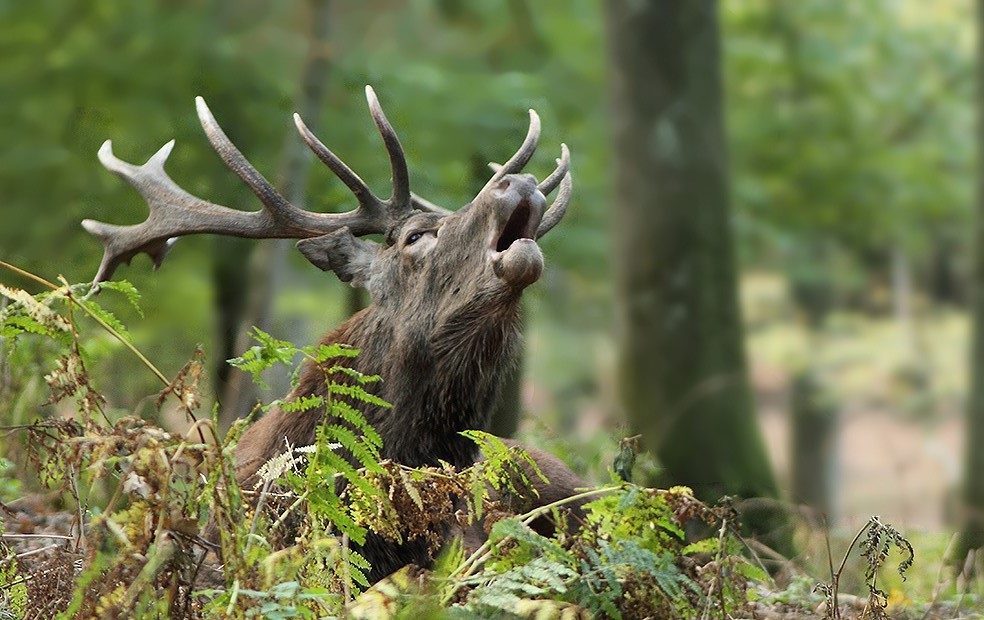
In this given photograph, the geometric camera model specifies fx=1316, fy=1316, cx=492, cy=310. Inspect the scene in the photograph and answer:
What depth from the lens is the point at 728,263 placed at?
11.4m

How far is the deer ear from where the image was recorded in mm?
6281

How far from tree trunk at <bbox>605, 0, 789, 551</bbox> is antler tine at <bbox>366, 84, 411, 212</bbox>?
16.1ft

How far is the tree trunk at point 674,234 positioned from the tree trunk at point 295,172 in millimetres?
2659

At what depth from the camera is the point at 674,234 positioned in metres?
11.4

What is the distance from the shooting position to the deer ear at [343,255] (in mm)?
6281

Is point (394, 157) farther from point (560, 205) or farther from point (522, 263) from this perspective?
point (522, 263)

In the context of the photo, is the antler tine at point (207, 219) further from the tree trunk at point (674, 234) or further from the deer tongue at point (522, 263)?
the tree trunk at point (674, 234)

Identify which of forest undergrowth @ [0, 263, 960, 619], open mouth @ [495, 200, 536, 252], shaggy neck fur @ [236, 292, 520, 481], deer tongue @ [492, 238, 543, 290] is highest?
open mouth @ [495, 200, 536, 252]

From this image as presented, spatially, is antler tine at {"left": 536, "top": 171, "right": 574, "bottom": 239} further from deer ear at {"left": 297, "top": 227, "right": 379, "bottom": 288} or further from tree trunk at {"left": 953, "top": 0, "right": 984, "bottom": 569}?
tree trunk at {"left": 953, "top": 0, "right": 984, "bottom": 569}

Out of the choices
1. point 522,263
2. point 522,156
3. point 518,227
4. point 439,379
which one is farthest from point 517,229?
point 439,379

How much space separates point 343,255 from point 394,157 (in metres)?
0.54

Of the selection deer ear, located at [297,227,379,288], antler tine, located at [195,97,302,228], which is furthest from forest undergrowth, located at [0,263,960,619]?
deer ear, located at [297,227,379,288]

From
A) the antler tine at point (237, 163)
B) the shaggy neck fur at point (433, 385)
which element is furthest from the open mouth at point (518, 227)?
the antler tine at point (237, 163)

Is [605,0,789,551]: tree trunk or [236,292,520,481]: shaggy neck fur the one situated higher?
[605,0,789,551]: tree trunk
